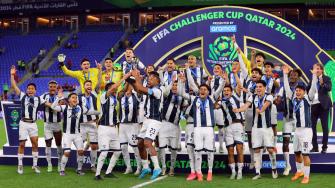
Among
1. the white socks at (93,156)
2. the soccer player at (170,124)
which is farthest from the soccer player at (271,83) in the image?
the white socks at (93,156)

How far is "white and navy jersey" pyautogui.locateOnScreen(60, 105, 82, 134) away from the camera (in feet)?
35.6

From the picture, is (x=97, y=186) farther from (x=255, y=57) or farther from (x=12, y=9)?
(x=12, y=9)

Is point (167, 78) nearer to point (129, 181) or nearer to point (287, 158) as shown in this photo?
point (129, 181)

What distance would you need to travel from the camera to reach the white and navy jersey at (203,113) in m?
10.2

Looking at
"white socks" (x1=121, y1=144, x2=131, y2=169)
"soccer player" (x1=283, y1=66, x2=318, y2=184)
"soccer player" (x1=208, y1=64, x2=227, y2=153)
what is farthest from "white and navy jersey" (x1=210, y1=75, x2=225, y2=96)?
"white socks" (x1=121, y1=144, x2=131, y2=169)

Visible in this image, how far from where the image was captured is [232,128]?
415 inches

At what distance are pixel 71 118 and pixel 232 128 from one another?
10.6ft

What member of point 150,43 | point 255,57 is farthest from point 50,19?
point 255,57

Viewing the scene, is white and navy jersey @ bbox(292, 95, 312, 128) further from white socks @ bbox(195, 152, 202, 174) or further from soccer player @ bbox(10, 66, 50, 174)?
soccer player @ bbox(10, 66, 50, 174)

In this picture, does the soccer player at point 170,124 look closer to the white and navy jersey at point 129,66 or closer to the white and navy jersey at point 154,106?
the white and navy jersey at point 154,106

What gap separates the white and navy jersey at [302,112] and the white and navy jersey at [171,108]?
7.28 ft

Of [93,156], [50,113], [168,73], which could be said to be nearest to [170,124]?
[168,73]

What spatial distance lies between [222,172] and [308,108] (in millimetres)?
2252

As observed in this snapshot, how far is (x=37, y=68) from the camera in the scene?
35.8 meters
